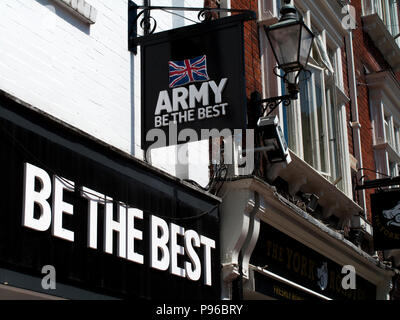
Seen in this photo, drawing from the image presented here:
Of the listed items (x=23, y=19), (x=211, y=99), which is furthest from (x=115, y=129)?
(x=23, y=19)

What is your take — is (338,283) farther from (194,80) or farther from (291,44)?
(194,80)

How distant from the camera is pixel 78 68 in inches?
288

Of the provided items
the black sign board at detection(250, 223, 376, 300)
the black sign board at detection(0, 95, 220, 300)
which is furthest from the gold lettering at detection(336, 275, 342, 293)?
the black sign board at detection(0, 95, 220, 300)

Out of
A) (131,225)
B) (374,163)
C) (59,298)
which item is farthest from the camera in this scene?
(374,163)

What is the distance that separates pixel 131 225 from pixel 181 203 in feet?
3.21

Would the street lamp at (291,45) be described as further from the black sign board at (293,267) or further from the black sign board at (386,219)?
the black sign board at (386,219)

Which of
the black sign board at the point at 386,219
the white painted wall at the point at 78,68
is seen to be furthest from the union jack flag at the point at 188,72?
the black sign board at the point at 386,219

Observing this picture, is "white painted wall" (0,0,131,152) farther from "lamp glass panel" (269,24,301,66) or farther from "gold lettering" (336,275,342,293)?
"gold lettering" (336,275,342,293)

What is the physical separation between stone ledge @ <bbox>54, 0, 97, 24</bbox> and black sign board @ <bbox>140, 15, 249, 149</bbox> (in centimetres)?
71

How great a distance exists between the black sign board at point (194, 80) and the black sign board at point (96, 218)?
538 millimetres

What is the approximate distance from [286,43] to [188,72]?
4.54ft

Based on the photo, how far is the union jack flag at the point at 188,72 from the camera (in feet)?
25.7

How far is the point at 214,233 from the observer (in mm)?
8609
